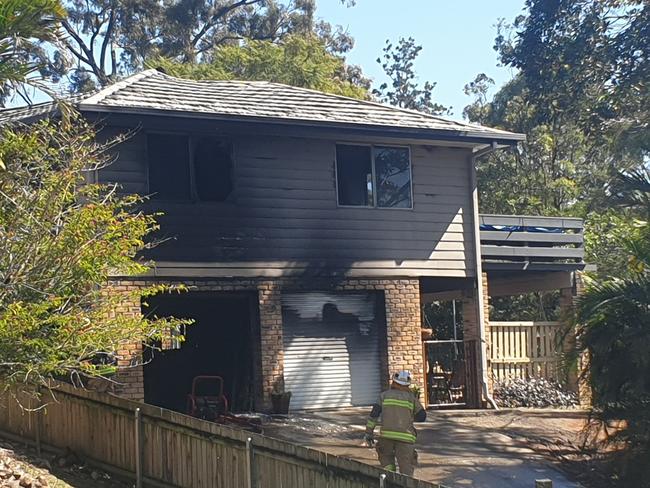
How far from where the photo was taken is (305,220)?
17.9 m

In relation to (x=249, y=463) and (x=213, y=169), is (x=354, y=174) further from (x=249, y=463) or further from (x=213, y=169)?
(x=249, y=463)

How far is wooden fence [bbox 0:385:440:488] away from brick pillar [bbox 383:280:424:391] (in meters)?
7.19

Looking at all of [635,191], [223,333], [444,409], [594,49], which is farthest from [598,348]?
[594,49]

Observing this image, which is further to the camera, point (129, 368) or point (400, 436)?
point (129, 368)

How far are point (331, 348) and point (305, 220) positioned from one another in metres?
2.49

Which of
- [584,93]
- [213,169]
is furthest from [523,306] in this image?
[213,169]

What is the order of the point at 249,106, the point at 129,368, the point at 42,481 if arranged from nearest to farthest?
the point at 42,481
the point at 129,368
the point at 249,106

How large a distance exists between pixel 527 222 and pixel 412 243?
10.6 feet

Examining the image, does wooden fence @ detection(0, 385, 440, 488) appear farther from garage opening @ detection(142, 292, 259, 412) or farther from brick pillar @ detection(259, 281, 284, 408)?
garage opening @ detection(142, 292, 259, 412)

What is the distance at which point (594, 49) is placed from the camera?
27234mm

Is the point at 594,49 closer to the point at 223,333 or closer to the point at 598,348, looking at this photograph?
the point at 223,333

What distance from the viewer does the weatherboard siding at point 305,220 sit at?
16.9 metres

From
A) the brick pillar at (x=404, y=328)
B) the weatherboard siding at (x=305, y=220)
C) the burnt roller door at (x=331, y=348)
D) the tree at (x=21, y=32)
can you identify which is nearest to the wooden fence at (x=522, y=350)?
the weatherboard siding at (x=305, y=220)

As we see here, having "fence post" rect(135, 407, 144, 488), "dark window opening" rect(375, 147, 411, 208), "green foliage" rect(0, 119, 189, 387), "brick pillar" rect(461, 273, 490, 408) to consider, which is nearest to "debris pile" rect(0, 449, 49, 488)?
"green foliage" rect(0, 119, 189, 387)
